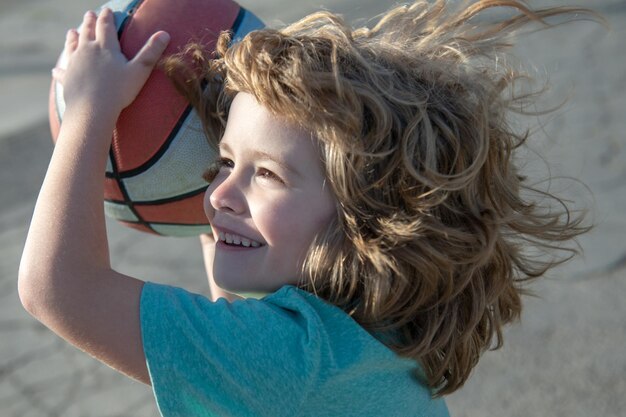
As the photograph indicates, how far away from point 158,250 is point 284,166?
3307 millimetres

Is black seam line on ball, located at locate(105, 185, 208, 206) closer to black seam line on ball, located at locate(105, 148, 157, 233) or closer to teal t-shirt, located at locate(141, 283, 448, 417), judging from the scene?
black seam line on ball, located at locate(105, 148, 157, 233)

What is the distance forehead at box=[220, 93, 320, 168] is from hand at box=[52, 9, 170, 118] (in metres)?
0.33

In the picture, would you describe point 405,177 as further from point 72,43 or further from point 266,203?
point 72,43

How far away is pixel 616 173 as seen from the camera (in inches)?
205

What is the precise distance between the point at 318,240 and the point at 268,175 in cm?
18

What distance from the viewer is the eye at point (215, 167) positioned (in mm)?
2324

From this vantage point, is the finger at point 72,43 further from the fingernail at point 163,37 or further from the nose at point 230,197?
the nose at point 230,197

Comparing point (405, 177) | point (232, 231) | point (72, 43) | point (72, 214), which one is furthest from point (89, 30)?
point (405, 177)

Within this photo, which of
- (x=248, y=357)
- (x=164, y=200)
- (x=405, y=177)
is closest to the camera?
(x=248, y=357)

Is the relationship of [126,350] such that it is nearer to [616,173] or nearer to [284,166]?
[284,166]

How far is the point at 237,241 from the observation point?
2.21m

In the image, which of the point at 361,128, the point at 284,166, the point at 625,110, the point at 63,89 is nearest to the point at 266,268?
the point at 284,166

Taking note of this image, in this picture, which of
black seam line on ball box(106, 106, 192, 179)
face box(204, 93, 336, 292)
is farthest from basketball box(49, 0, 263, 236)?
face box(204, 93, 336, 292)

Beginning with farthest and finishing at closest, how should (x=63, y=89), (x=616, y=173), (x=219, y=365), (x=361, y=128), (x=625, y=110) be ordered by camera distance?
(x=625, y=110), (x=616, y=173), (x=63, y=89), (x=361, y=128), (x=219, y=365)
